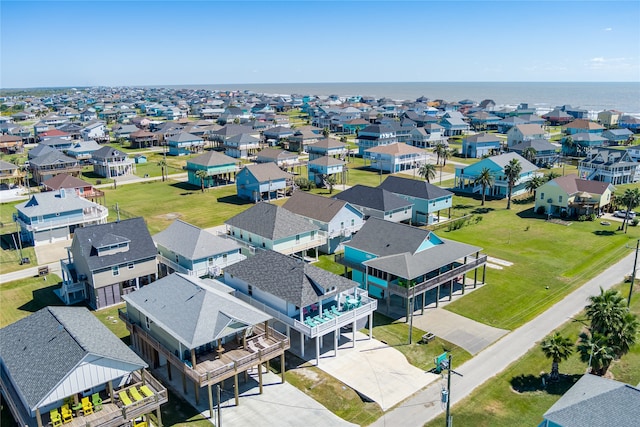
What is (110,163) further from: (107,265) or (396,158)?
(107,265)

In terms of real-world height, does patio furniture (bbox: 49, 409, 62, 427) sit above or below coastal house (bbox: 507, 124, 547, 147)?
below

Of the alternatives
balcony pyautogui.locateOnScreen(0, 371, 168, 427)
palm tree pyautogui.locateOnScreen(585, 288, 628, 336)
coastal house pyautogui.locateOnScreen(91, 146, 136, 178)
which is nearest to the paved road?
palm tree pyautogui.locateOnScreen(585, 288, 628, 336)

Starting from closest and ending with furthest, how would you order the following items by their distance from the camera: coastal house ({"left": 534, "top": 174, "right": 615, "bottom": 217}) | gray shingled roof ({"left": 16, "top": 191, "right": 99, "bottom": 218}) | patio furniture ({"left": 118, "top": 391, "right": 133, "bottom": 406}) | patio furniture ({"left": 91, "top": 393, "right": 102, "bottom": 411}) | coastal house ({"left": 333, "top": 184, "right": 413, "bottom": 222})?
1. patio furniture ({"left": 91, "top": 393, "right": 102, "bottom": 411})
2. patio furniture ({"left": 118, "top": 391, "right": 133, "bottom": 406})
3. gray shingled roof ({"left": 16, "top": 191, "right": 99, "bottom": 218})
4. coastal house ({"left": 333, "top": 184, "right": 413, "bottom": 222})
5. coastal house ({"left": 534, "top": 174, "right": 615, "bottom": 217})

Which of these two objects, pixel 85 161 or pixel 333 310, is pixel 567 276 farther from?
pixel 85 161

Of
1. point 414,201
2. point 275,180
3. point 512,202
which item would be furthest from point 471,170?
point 275,180

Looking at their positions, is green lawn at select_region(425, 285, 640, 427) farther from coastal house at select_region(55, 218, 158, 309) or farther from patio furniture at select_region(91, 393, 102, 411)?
coastal house at select_region(55, 218, 158, 309)
